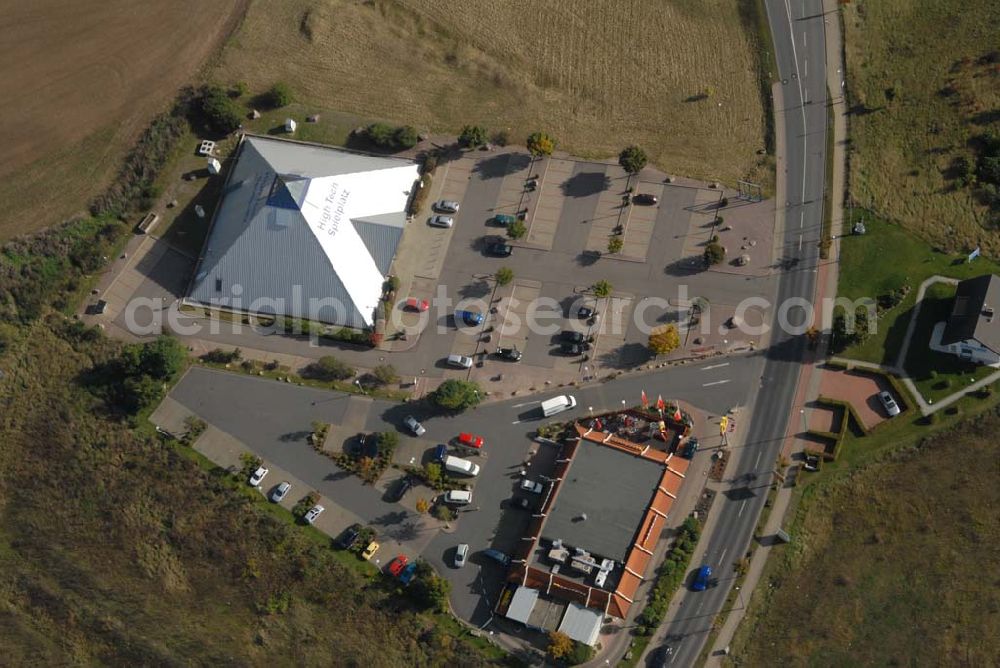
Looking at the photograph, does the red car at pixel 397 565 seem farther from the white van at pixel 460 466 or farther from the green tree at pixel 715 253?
the green tree at pixel 715 253

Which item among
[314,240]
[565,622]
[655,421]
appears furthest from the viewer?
[314,240]

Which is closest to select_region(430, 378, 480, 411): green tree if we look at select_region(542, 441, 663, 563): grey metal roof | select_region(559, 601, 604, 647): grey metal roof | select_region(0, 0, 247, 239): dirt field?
select_region(542, 441, 663, 563): grey metal roof

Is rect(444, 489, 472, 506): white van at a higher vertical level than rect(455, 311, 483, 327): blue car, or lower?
lower

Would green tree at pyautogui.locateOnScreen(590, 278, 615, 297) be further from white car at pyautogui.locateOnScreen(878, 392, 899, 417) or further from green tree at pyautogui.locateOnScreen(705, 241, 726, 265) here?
white car at pyautogui.locateOnScreen(878, 392, 899, 417)

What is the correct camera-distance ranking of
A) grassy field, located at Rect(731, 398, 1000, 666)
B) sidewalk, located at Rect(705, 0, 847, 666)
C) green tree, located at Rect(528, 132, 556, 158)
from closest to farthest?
grassy field, located at Rect(731, 398, 1000, 666) < sidewalk, located at Rect(705, 0, 847, 666) < green tree, located at Rect(528, 132, 556, 158)

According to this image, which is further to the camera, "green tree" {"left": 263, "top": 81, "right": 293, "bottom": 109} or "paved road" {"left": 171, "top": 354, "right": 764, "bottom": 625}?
"green tree" {"left": 263, "top": 81, "right": 293, "bottom": 109}

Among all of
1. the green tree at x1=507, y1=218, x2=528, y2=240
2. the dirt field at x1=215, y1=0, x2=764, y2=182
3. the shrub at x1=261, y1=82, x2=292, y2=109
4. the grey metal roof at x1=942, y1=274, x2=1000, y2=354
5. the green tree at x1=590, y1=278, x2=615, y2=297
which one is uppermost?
the dirt field at x1=215, y1=0, x2=764, y2=182

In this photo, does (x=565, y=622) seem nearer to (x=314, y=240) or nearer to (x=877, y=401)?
(x=877, y=401)

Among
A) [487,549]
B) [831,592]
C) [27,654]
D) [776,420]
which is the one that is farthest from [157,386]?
[831,592]
